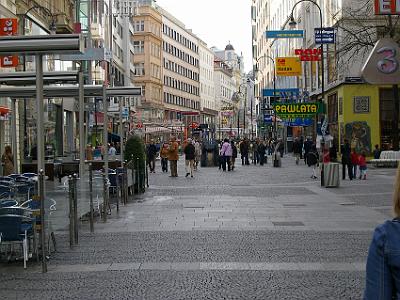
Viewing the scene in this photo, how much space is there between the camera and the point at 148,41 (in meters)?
104

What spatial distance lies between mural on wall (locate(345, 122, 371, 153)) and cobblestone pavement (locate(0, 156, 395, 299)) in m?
24.6

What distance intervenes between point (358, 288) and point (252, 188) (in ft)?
53.7

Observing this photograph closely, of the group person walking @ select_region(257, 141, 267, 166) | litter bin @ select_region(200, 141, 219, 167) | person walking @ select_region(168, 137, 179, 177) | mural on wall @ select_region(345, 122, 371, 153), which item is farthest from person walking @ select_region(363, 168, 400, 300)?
person walking @ select_region(257, 141, 267, 166)

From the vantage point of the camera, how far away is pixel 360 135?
143 feet

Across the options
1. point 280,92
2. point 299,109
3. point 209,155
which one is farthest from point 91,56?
point 280,92

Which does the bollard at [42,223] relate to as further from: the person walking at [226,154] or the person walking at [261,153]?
the person walking at [261,153]

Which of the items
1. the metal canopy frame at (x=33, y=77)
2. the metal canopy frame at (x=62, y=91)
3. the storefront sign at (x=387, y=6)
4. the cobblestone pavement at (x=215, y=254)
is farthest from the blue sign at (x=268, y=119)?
the storefront sign at (x=387, y=6)

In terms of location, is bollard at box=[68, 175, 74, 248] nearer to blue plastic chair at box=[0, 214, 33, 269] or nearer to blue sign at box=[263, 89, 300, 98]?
blue plastic chair at box=[0, 214, 33, 269]

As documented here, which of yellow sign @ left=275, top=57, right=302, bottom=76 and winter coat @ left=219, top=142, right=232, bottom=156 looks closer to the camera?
winter coat @ left=219, top=142, right=232, bottom=156

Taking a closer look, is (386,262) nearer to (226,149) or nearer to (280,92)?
(226,149)

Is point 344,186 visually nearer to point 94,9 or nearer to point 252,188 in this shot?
point 252,188

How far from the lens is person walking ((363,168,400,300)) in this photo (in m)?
2.91

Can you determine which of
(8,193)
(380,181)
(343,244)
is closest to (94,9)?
(380,181)

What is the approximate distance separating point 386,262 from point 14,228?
25.5 feet
